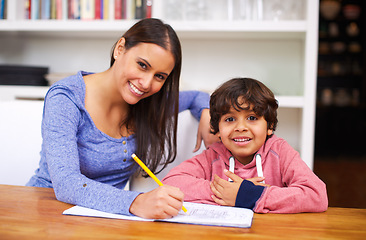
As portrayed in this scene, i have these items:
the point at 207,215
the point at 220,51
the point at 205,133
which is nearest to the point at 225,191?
the point at 207,215

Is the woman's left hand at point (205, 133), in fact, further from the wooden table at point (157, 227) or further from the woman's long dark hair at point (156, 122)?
the wooden table at point (157, 227)

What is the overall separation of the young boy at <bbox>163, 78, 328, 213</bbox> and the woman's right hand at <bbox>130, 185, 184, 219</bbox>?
7.4 inches

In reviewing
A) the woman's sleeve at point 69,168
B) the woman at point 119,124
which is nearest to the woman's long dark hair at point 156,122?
the woman at point 119,124

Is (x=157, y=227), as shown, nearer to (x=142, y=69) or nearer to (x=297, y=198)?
(x=297, y=198)

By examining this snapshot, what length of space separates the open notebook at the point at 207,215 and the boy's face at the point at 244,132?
281 mm

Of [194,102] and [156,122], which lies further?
[194,102]

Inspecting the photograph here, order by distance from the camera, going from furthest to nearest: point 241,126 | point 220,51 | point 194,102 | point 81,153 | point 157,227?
point 220,51, point 194,102, point 81,153, point 241,126, point 157,227

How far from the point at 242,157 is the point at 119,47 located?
1.77ft

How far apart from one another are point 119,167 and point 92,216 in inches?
21.6

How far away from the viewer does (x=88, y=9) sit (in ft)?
8.09

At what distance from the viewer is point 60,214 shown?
0.84m

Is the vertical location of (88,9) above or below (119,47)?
above

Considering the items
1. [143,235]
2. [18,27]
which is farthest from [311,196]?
[18,27]

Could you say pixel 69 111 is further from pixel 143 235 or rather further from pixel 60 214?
pixel 143 235
